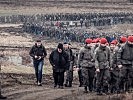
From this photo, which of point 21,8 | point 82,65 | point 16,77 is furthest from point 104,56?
point 21,8

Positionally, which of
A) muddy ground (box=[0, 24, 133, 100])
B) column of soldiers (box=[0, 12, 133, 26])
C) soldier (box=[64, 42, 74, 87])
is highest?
soldier (box=[64, 42, 74, 87])

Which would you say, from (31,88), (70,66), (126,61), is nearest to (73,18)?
(70,66)

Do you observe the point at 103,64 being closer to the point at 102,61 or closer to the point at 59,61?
the point at 102,61

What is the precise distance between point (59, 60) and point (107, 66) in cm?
236

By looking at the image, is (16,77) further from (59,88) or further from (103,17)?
(103,17)

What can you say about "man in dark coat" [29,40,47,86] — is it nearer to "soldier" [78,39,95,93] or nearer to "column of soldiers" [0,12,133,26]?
"soldier" [78,39,95,93]

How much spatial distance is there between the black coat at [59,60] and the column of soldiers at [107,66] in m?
0.87

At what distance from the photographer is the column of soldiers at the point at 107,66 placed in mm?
16641

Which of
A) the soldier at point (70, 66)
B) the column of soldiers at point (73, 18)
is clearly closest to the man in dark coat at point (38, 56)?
the soldier at point (70, 66)

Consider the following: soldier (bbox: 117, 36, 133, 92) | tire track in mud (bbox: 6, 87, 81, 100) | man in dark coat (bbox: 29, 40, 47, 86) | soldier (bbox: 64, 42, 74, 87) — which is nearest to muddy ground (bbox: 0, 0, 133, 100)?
tire track in mud (bbox: 6, 87, 81, 100)

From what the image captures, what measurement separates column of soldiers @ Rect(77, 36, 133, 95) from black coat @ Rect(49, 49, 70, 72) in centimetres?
87

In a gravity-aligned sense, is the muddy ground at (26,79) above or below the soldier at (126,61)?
below

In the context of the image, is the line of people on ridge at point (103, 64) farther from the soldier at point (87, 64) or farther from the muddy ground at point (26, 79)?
the muddy ground at point (26, 79)

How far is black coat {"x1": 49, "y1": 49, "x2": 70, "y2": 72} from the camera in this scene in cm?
1841
